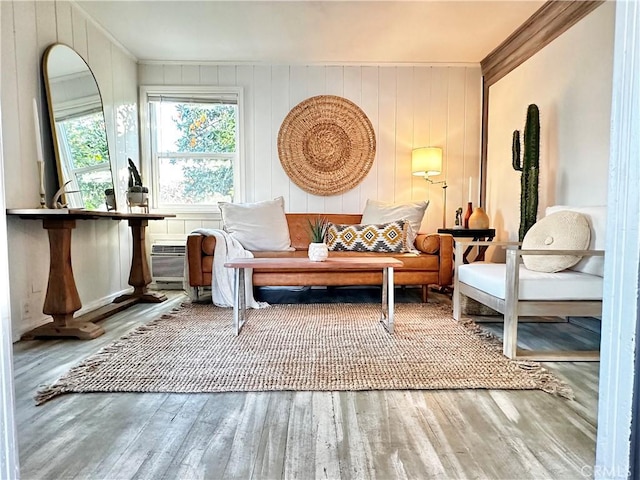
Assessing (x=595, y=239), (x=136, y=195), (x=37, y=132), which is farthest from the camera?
(x=136, y=195)

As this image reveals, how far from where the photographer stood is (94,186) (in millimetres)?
2953

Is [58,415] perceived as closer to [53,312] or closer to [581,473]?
[53,312]

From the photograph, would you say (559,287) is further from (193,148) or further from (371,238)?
(193,148)

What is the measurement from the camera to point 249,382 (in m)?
1.58

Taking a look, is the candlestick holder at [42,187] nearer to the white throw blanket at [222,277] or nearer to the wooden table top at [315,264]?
the white throw blanket at [222,277]

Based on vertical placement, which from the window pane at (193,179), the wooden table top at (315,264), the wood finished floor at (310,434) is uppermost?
the window pane at (193,179)

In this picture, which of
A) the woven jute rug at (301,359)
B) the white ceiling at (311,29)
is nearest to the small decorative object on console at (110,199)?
the woven jute rug at (301,359)

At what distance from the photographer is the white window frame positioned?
12.8 ft

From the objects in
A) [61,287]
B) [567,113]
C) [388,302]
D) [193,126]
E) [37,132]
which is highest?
[193,126]

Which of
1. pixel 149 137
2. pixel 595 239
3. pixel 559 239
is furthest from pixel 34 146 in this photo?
pixel 595 239

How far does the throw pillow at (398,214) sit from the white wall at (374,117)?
1.51ft

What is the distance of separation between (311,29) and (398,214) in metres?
1.85

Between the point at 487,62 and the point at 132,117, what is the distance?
3.77 metres

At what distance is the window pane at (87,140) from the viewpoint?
2.68 meters
